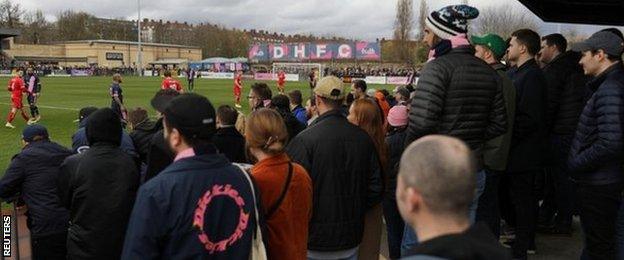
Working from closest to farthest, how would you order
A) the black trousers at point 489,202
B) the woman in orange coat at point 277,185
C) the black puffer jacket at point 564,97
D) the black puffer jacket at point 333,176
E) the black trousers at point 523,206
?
1. the woman in orange coat at point 277,185
2. the black puffer jacket at point 333,176
3. the black trousers at point 489,202
4. the black trousers at point 523,206
5. the black puffer jacket at point 564,97

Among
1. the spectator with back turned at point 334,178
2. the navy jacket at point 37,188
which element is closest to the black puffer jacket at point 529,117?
the spectator with back turned at point 334,178

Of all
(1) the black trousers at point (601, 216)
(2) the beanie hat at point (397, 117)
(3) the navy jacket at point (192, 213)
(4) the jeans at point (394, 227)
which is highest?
(2) the beanie hat at point (397, 117)

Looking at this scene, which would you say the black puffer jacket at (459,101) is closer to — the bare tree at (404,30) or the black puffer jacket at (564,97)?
the black puffer jacket at (564,97)

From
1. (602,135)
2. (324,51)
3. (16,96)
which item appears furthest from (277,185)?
(324,51)

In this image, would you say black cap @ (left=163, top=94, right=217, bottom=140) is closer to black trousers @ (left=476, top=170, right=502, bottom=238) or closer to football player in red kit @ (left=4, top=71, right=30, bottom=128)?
black trousers @ (left=476, top=170, right=502, bottom=238)

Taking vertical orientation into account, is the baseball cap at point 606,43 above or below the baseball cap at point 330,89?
above

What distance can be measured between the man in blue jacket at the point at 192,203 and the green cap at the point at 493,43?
3026 millimetres

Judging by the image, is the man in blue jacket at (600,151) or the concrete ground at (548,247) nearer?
the man in blue jacket at (600,151)

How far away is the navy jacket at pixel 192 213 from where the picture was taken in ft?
7.88

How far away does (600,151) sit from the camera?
3.97 meters

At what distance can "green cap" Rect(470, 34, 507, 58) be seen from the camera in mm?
4902

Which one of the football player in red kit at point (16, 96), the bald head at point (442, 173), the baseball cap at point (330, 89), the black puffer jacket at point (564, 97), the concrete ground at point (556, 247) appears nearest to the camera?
the bald head at point (442, 173)

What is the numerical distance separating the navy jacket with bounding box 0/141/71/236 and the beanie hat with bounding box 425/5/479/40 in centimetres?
326

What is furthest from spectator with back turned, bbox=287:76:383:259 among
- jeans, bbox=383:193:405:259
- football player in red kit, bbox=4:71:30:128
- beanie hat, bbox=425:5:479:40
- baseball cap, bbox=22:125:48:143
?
football player in red kit, bbox=4:71:30:128
